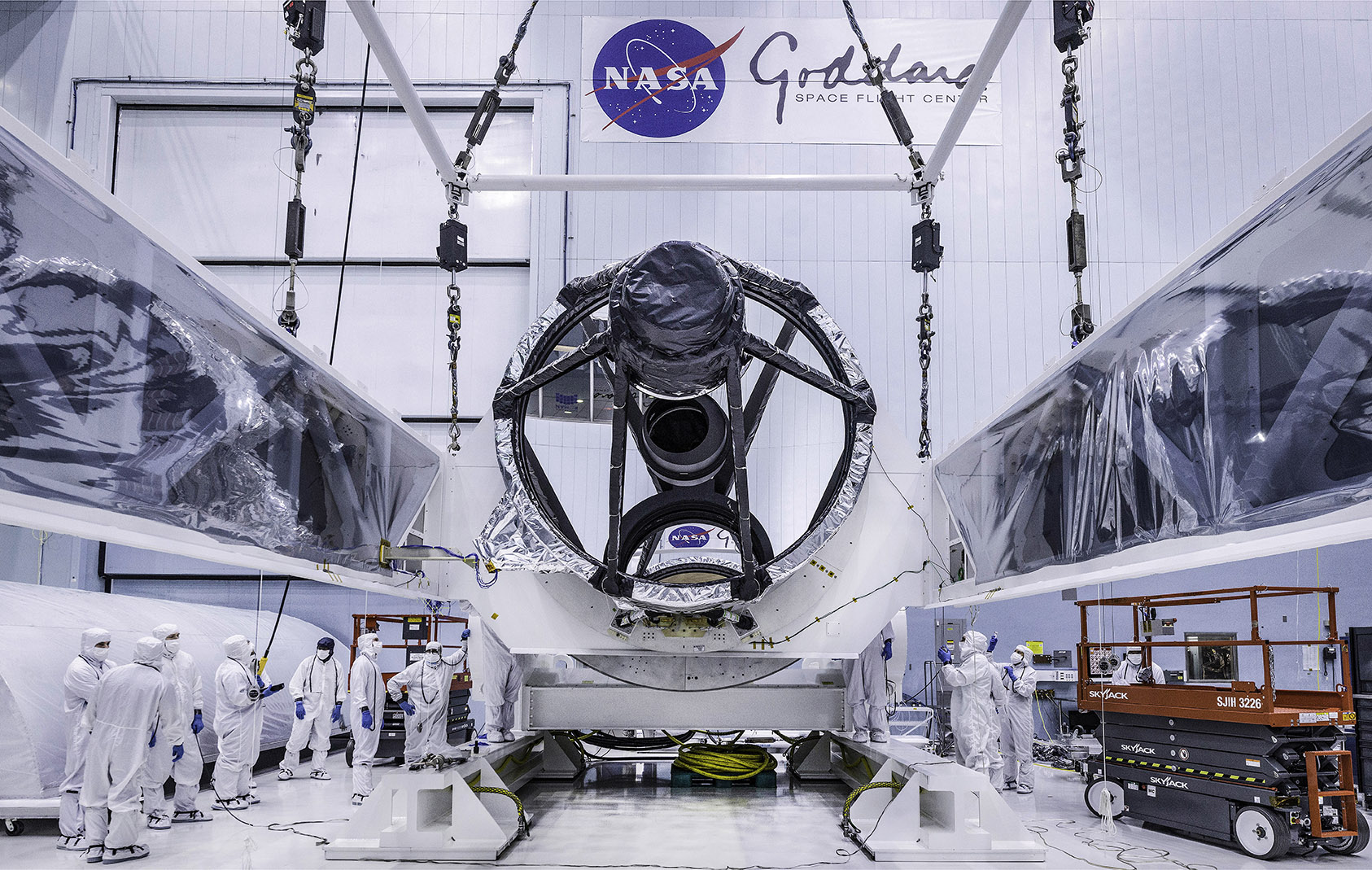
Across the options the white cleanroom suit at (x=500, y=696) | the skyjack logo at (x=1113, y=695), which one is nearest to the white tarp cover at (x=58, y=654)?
the white cleanroom suit at (x=500, y=696)

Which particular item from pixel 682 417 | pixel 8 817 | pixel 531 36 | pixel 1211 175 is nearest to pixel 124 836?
pixel 8 817

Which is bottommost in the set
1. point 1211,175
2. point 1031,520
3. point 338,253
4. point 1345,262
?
point 1031,520

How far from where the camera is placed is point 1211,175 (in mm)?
13406

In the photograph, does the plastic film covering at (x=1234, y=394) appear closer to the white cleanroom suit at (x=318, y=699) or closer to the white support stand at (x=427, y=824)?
the white support stand at (x=427, y=824)

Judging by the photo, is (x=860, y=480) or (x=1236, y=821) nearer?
(x=860, y=480)

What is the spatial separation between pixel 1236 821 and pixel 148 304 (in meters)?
7.80

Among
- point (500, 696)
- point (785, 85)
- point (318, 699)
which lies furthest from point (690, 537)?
point (785, 85)

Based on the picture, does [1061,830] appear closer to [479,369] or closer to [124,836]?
[124,836]

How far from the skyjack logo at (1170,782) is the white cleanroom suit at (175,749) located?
307 inches

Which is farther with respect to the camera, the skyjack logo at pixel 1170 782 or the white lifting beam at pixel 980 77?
the skyjack logo at pixel 1170 782

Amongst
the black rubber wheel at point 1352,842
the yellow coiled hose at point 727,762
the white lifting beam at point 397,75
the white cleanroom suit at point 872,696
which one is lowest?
the black rubber wheel at point 1352,842

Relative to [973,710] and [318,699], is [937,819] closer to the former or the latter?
[973,710]

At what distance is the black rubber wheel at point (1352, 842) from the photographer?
23.2 feet

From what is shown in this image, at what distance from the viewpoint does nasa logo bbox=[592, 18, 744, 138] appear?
44.8ft
